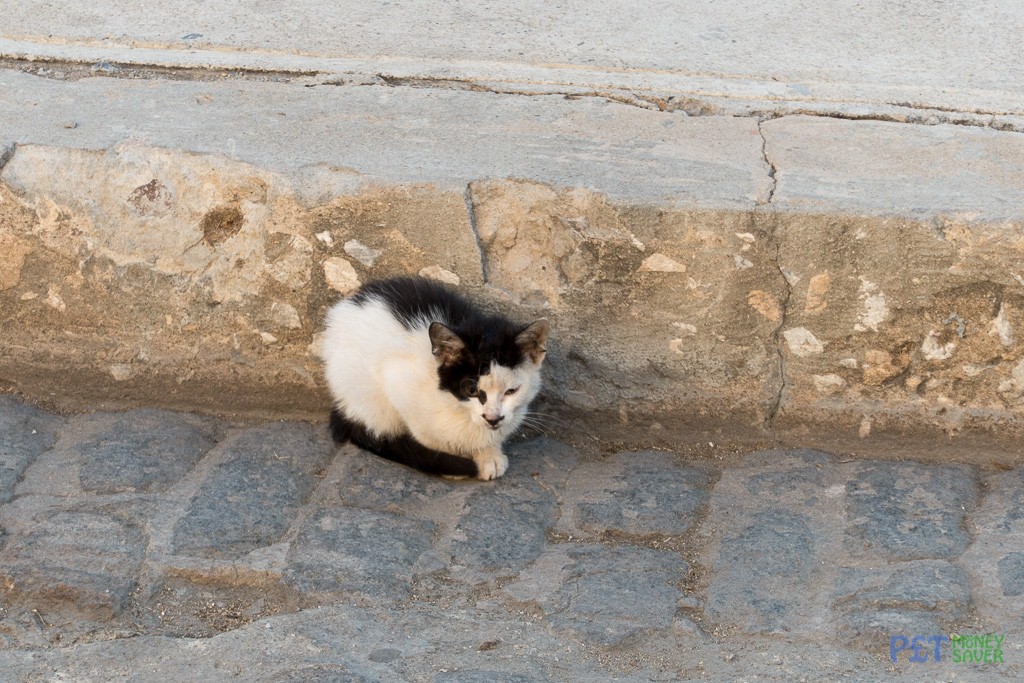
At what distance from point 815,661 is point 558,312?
1334mm

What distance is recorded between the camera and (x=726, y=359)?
3457mm

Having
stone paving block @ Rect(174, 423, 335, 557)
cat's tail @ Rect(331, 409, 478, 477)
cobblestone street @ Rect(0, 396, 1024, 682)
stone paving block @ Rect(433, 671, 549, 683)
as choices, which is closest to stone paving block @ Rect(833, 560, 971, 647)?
cobblestone street @ Rect(0, 396, 1024, 682)

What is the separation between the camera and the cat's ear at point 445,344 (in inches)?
125

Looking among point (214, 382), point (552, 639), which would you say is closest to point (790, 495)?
point (552, 639)

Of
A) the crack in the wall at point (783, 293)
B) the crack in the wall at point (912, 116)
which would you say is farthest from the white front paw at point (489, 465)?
the crack in the wall at point (912, 116)

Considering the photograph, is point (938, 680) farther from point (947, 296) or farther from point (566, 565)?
point (947, 296)

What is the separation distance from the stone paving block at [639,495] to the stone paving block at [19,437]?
163 cm

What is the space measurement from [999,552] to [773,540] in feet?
1.90

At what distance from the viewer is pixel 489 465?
3381 mm

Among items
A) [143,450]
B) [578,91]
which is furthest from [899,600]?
[143,450]

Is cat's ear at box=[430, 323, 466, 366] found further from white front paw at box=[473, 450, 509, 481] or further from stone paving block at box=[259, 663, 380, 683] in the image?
stone paving block at box=[259, 663, 380, 683]

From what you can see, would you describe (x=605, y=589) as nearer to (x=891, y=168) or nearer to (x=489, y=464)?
(x=489, y=464)

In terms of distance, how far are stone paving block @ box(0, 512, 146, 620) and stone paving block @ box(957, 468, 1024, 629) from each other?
2.14 meters

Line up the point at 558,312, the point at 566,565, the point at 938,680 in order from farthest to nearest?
A: 1. the point at 558,312
2. the point at 566,565
3. the point at 938,680
